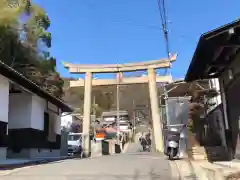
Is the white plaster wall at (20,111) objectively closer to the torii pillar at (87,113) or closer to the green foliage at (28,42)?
the green foliage at (28,42)

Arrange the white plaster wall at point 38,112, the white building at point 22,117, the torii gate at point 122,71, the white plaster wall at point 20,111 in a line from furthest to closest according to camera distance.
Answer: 1. the torii gate at point 122,71
2. the white plaster wall at point 38,112
3. the white plaster wall at point 20,111
4. the white building at point 22,117

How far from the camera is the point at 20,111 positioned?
16.8m

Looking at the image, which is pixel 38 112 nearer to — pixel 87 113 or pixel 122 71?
pixel 87 113

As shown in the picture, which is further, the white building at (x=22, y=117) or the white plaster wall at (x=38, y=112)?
the white plaster wall at (x=38, y=112)

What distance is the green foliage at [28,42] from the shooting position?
805 inches

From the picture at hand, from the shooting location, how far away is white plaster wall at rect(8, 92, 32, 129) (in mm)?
16750

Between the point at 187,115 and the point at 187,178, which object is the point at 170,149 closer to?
the point at 187,115

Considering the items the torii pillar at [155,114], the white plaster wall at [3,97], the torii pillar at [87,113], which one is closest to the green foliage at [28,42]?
the torii pillar at [87,113]

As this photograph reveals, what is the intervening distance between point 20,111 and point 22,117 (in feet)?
1.02

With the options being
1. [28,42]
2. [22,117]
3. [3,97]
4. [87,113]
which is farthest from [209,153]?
[87,113]

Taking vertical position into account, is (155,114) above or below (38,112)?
above

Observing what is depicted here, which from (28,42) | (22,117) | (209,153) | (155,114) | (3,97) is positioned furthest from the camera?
(155,114)

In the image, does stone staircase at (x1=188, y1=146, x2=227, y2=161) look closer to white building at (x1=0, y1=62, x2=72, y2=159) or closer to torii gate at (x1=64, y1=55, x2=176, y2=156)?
white building at (x1=0, y1=62, x2=72, y2=159)

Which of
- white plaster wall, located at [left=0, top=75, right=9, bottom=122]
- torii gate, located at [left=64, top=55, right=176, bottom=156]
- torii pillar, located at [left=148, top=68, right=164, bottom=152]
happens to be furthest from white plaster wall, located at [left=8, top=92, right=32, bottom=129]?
torii pillar, located at [left=148, top=68, right=164, bottom=152]
